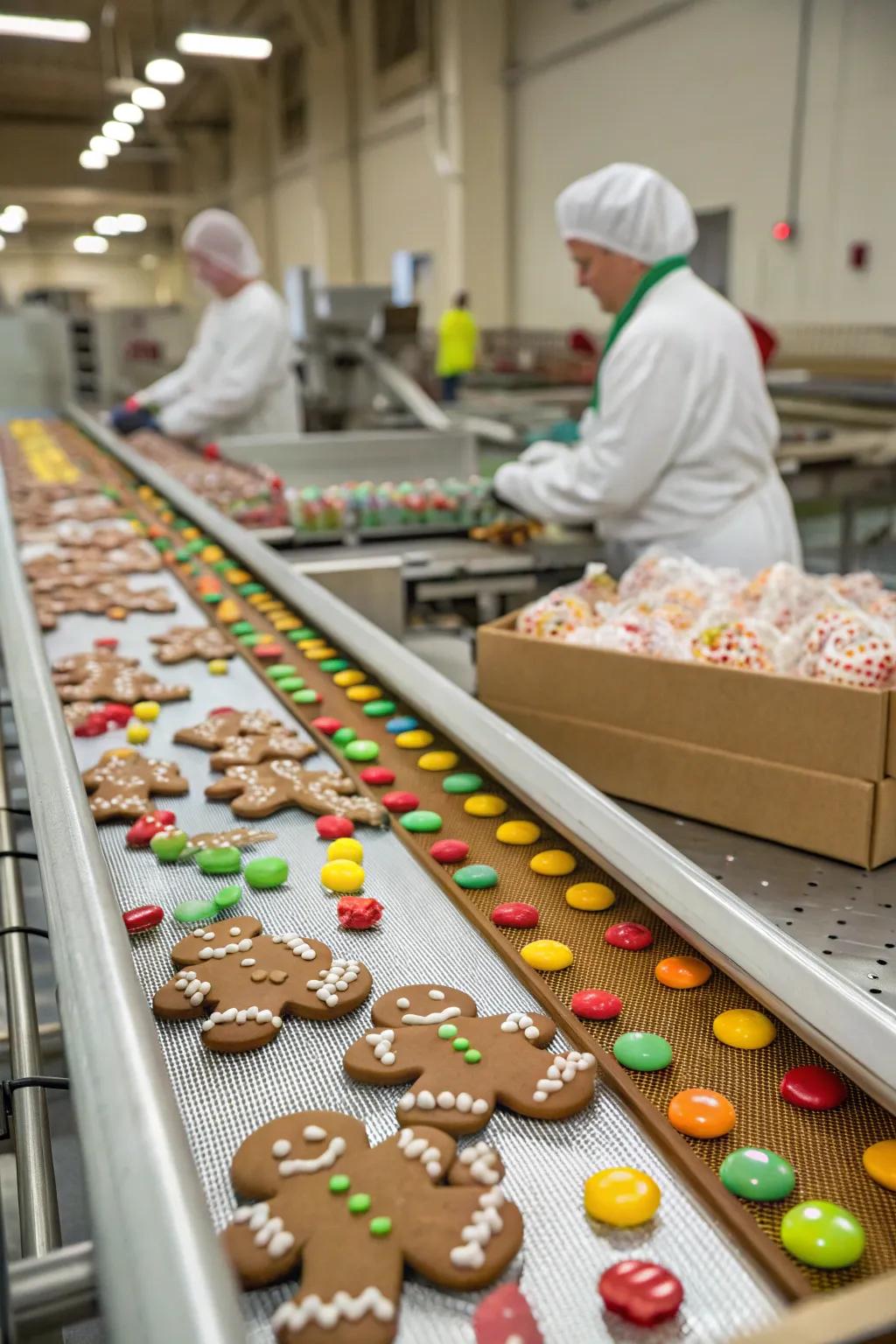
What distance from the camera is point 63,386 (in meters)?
7.85

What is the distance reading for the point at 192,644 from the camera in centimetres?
186

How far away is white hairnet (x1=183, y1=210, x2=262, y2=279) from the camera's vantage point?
15.3 ft

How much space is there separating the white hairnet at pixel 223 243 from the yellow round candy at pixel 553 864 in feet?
13.6

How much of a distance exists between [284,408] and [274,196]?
40.2 ft

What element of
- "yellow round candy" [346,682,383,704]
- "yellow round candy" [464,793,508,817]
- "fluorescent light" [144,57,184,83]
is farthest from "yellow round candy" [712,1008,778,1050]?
"fluorescent light" [144,57,184,83]

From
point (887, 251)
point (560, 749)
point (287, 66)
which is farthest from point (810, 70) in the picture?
point (287, 66)

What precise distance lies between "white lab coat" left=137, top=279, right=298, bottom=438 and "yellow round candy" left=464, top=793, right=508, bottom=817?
373 cm

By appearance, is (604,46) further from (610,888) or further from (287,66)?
(610,888)

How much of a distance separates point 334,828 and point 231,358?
12.7 ft

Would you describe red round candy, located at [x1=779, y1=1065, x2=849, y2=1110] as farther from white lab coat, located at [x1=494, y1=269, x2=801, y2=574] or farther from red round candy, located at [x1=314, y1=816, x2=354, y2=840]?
white lab coat, located at [x1=494, y1=269, x2=801, y2=574]

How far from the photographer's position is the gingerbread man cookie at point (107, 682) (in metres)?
1.61

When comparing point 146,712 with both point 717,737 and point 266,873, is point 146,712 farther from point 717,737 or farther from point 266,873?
point 717,737

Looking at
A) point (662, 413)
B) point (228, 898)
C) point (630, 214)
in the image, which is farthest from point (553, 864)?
point (630, 214)

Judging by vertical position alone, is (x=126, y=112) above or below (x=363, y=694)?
above
